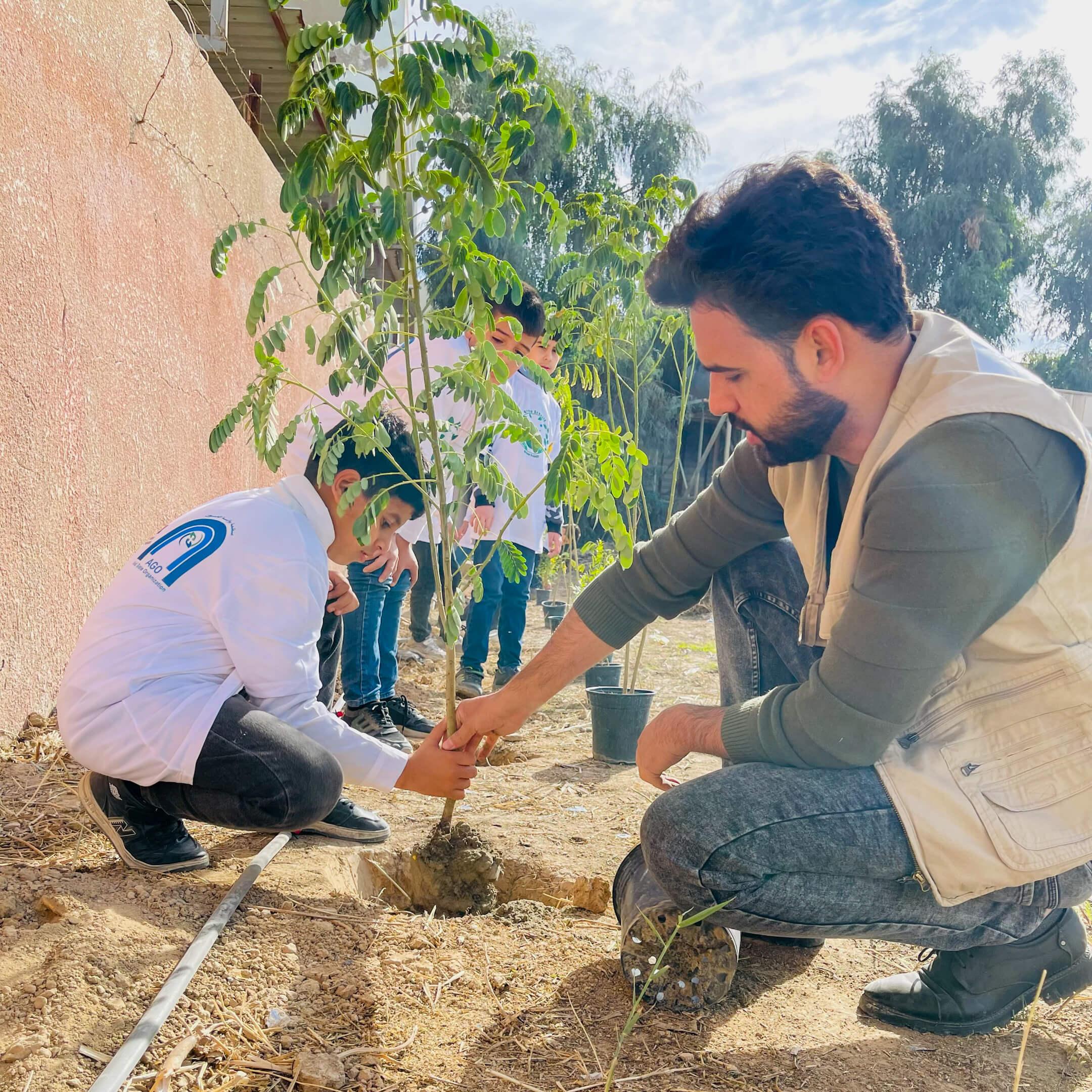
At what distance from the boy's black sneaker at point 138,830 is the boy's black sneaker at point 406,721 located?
5.61 ft

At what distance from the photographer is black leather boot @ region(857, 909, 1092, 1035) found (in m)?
1.76

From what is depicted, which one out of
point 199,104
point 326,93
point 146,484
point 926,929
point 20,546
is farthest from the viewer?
point 199,104

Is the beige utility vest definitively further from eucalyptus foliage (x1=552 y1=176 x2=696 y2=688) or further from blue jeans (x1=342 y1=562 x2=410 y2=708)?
blue jeans (x1=342 y1=562 x2=410 y2=708)

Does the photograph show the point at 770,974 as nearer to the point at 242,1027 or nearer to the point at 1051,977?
the point at 1051,977

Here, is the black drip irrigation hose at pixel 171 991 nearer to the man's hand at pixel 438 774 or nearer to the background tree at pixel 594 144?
the man's hand at pixel 438 774

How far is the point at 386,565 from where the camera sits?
3.67 metres

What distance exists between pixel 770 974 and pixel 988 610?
89 centimetres

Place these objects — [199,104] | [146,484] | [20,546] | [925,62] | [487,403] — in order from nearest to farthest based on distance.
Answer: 1. [487,403]
2. [20,546]
3. [146,484]
4. [199,104]
5. [925,62]

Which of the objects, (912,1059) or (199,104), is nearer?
(912,1059)

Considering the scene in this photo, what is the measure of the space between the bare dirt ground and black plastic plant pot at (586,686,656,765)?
4.45ft

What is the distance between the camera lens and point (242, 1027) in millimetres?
1577

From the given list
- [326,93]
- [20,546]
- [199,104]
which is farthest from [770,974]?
[199,104]

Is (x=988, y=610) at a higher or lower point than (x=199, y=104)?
lower

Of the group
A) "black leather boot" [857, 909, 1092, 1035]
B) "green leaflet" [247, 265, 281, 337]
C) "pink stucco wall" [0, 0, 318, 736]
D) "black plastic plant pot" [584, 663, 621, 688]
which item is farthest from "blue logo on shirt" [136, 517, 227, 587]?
"black plastic plant pot" [584, 663, 621, 688]
